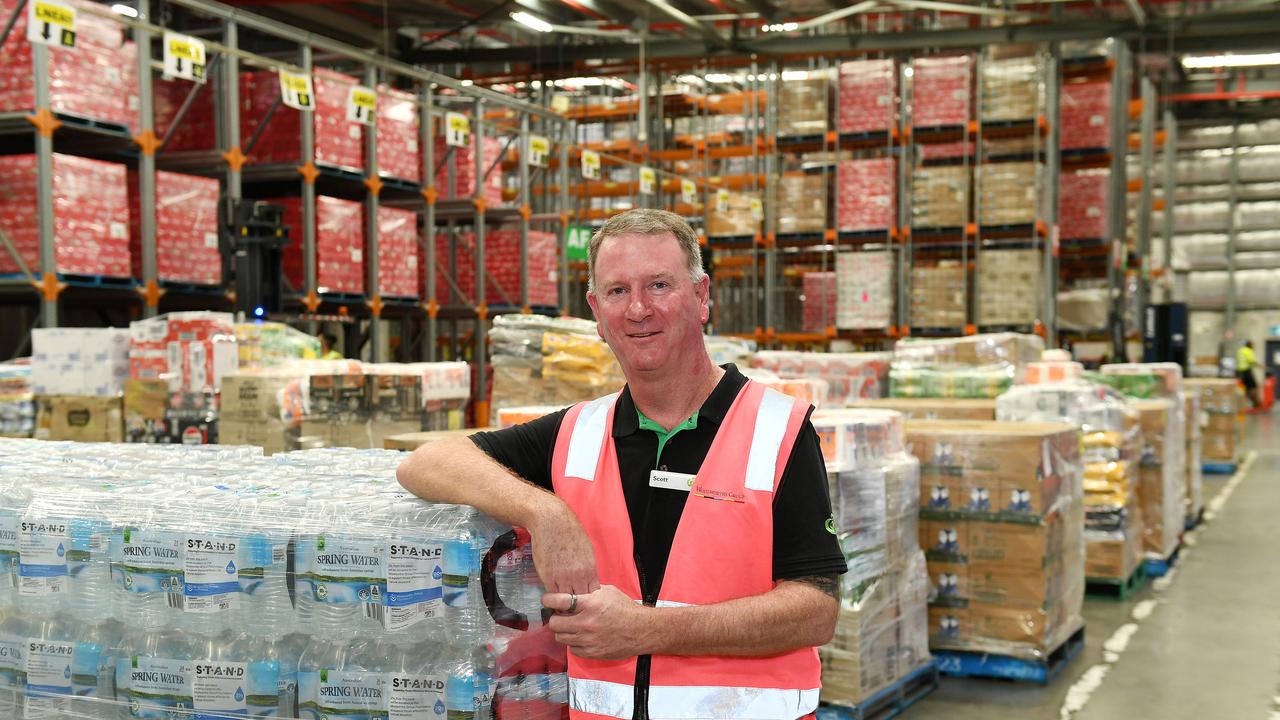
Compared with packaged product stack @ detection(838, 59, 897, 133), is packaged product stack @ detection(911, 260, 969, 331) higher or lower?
lower

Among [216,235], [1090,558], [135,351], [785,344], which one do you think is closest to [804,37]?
[785,344]

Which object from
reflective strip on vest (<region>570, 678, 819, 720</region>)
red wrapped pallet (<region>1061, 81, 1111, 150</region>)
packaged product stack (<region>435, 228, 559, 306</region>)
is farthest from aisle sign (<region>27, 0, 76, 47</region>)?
red wrapped pallet (<region>1061, 81, 1111, 150</region>)

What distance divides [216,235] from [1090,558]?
7.90 metres

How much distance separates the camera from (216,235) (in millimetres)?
10453

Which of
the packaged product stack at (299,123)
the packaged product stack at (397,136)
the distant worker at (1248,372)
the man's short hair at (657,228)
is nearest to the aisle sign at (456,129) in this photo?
the packaged product stack at (397,136)

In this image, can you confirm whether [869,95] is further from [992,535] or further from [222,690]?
[222,690]

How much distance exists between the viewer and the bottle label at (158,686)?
8.56 feet

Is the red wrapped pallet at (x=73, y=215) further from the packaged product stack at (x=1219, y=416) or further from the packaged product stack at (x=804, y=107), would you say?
the packaged product stack at (x=1219, y=416)

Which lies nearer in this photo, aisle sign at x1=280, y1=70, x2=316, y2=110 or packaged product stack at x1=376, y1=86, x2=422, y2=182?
aisle sign at x1=280, y1=70, x2=316, y2=110

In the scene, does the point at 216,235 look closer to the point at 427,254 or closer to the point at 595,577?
the point at 427,254

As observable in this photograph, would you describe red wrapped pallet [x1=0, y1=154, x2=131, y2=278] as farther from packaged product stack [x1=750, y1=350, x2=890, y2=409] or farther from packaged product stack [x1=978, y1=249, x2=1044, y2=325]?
packaged product stack [x1=978, y1=249, x2=1044, y2=325]

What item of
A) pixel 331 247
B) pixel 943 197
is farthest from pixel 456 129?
pixel 943 197

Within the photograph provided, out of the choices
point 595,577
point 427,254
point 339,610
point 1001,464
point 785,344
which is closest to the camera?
point 595,577

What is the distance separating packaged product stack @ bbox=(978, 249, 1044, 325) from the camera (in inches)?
552
